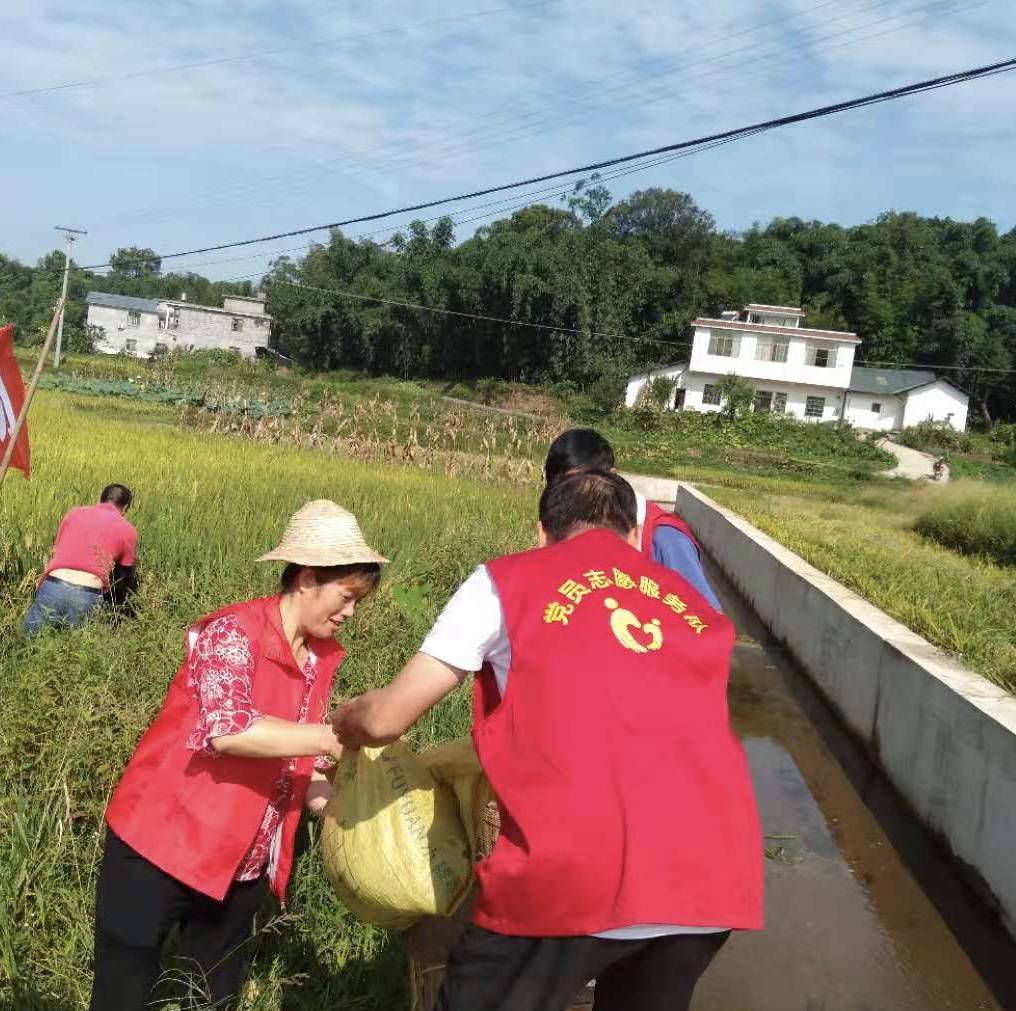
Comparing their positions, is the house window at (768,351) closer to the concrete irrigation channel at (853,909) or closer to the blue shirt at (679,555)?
the concrete irrigation channel at (853,909)

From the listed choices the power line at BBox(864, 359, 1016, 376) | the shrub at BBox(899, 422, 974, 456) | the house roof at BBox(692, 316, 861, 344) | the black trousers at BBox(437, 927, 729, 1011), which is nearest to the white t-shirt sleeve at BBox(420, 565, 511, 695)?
the black trousers at BBox(437, 927, 729, 1011)

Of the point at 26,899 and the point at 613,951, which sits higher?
the point at 613,951

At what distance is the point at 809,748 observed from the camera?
23.5 ft

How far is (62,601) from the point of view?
5.73 meters

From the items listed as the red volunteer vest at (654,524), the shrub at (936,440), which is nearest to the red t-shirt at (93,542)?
the red volunteer vest at (654,524)

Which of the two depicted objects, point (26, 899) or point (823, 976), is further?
point (823, 976)

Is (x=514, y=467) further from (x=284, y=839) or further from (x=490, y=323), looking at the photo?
(x=490, y=323)

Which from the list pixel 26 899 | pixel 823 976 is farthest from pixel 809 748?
pixel 26 899

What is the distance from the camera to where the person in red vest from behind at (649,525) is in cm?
316

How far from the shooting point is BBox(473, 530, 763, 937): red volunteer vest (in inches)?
67.3

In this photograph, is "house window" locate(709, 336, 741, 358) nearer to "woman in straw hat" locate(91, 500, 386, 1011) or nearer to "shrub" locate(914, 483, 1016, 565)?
"shrub" locate(914, 483, 1016, 565)

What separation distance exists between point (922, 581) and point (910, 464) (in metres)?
34.7

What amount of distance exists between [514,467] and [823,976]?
17.2 m

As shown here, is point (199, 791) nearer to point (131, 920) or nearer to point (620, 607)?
point (131, 920)
